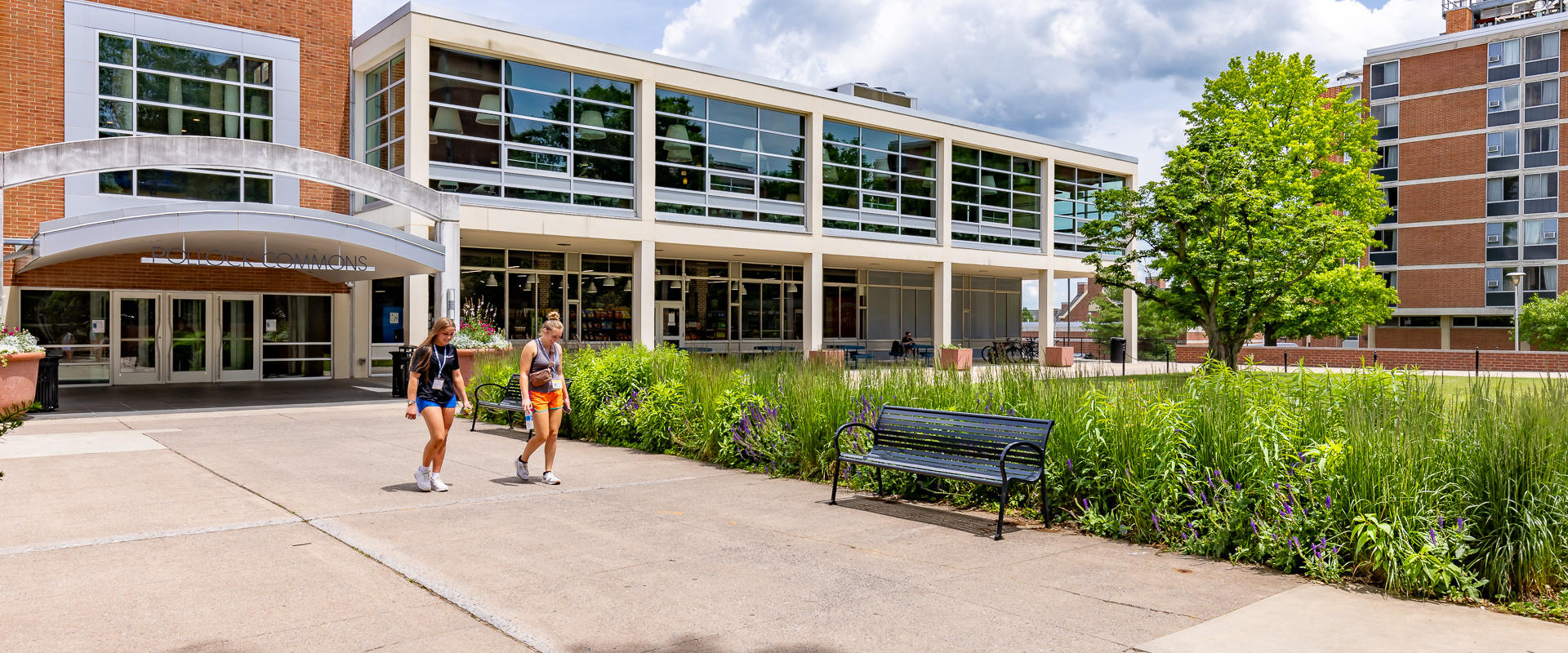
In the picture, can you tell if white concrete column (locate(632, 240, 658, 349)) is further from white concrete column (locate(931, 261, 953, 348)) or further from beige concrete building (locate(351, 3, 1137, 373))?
white concrete column (locate(931, 261, 953, 348))

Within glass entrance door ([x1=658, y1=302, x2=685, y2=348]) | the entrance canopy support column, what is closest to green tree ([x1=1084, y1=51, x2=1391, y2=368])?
glass entrance door ([x1=658, y1=302, x2=685, y2=348])

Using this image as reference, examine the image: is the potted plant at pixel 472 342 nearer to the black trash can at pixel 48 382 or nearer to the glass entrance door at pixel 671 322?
the black trash can at pixel 48 382

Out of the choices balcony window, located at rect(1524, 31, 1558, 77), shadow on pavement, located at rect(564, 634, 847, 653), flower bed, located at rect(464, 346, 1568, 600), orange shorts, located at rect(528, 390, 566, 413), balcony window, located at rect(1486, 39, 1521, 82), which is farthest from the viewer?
balcony window, located at rect(1486, 39, 1521, 82)

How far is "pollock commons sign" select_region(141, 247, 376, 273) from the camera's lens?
18.8 metres

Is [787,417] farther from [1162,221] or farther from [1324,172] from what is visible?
[1324,172]

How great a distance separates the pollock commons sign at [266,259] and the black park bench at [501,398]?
237 inches

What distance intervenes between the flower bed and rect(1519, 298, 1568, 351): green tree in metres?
42.6

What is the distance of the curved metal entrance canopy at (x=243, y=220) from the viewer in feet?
51.5

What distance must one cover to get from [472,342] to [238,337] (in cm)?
921

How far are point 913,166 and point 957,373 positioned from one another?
2291 centimetres

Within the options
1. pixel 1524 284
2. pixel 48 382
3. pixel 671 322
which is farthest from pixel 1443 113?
pixel 48 382

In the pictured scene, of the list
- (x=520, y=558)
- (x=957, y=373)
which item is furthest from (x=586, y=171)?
(x=520, y=558)

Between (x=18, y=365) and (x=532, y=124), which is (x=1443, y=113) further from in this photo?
(x=18, y=365)

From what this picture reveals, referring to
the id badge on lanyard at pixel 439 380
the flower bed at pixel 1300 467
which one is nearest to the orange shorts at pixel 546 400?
the id badge on lanyard at pixel 439 380
